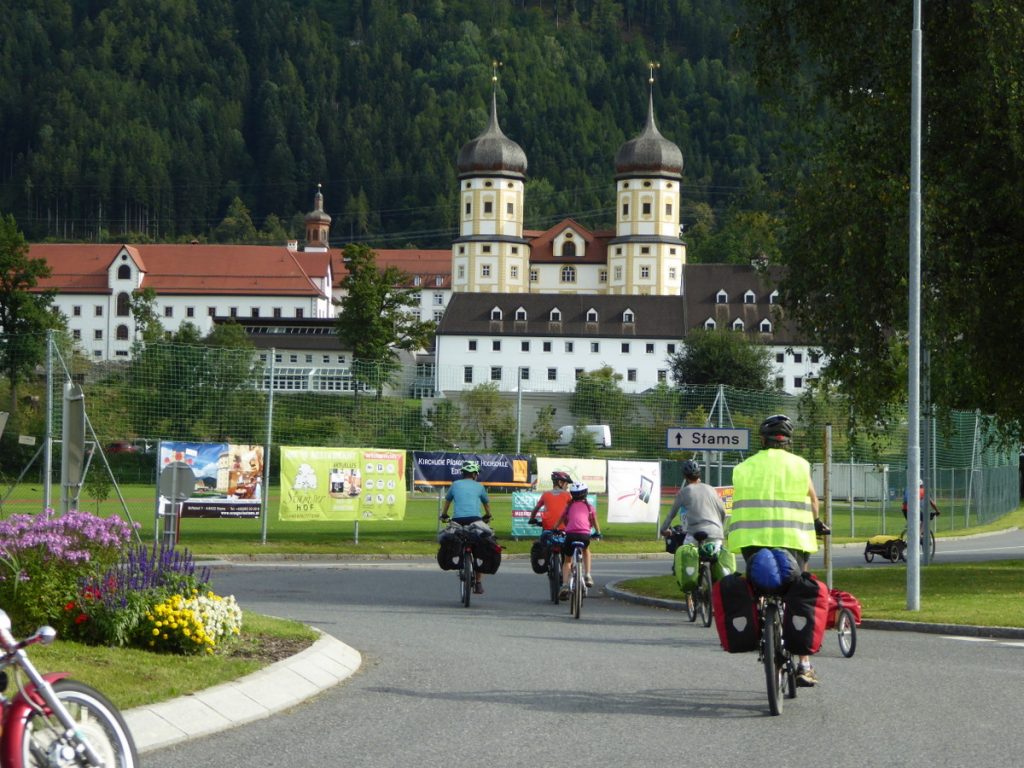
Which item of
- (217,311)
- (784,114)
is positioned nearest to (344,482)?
(784,114)

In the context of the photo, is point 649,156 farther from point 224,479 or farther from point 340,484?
point 224,479

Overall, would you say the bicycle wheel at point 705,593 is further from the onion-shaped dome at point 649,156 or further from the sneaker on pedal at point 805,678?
the onion-shaped dome at point 649,156

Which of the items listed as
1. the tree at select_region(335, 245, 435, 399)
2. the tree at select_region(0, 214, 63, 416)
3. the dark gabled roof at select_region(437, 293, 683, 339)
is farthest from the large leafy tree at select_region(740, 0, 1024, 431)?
the dark gabled roof at select_region(437, 293, 683, 339)

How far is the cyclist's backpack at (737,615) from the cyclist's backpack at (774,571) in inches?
4.2

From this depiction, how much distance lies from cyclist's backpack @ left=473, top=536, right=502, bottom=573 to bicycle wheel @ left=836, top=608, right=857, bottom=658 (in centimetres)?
642

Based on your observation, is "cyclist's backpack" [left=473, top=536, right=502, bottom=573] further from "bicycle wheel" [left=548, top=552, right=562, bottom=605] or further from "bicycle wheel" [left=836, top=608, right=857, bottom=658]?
"bicycle wheel" [left=836, top=608, right=857, bottom=658]

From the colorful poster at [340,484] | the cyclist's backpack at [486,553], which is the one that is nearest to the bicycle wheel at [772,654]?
the cyclist's backpack at [486,553]

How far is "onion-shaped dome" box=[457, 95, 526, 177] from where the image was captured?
592ft

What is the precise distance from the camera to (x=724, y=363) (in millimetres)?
119688

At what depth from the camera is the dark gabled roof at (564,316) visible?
147875 millimetres

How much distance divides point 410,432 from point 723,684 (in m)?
32.4

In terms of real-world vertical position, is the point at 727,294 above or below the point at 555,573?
above

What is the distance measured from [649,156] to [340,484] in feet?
495

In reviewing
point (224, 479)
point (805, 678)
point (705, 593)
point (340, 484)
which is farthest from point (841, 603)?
point (224, 479)
